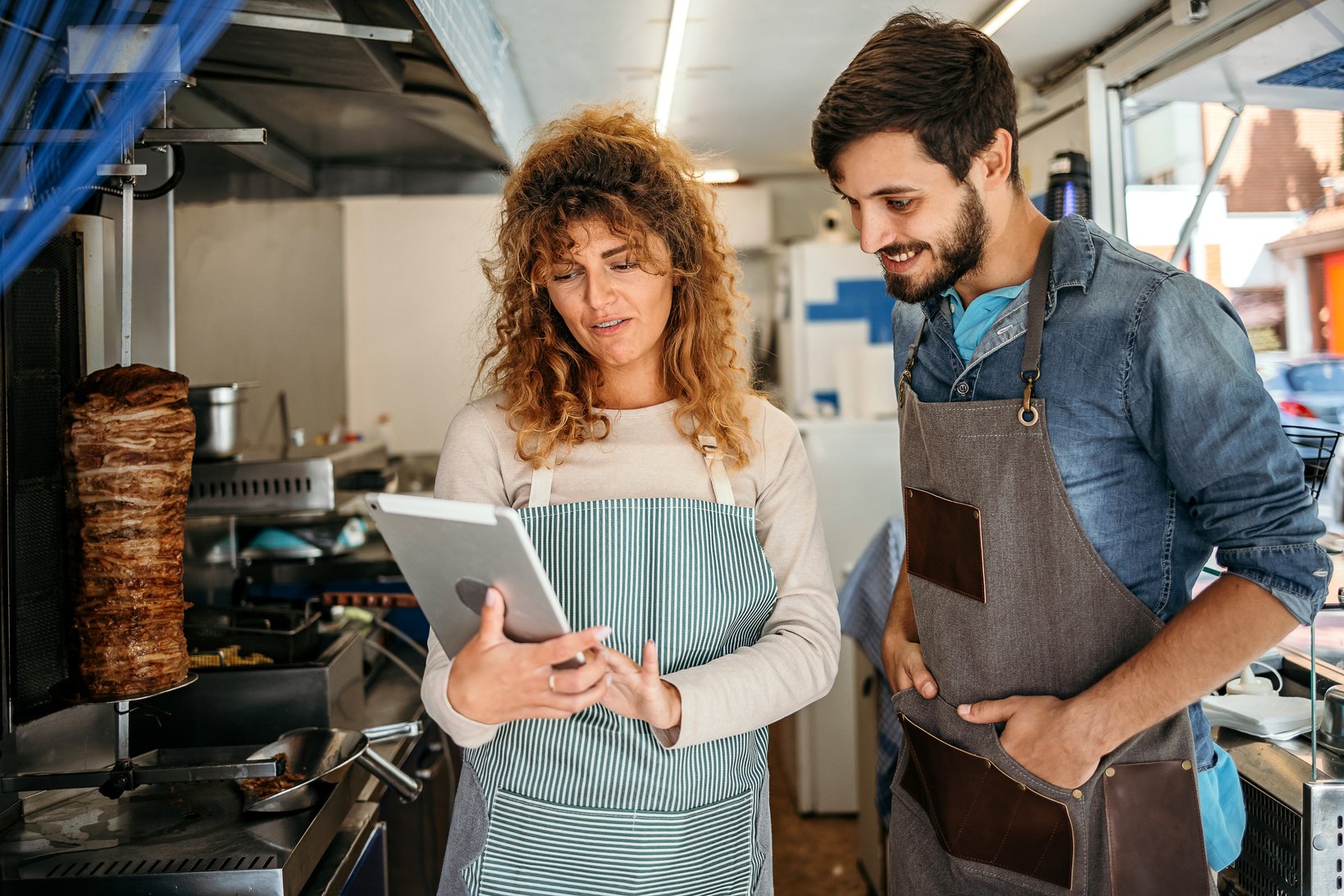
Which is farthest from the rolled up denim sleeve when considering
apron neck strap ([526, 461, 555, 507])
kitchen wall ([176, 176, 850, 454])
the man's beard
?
Result: kitchen wall ([176, 176, 850, 454])

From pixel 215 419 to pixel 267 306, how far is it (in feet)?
5.71

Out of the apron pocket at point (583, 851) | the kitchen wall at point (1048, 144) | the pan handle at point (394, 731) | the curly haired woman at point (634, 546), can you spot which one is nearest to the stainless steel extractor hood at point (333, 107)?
the curly haired woman at point (634, 546)

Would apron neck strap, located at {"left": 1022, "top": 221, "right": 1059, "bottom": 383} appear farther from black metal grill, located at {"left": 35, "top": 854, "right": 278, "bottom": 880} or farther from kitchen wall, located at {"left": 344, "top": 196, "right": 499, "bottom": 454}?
kitchen wall, located at {"left": 344, "top": 196, "right": 499, "bottom": 454}

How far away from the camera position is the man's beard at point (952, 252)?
4.42 ft

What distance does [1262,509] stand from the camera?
45.3 inches

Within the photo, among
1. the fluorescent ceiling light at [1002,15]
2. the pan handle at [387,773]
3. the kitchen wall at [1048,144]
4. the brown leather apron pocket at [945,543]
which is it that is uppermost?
the fluorescent ceiling light at [1002,15]

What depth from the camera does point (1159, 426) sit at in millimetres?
1236

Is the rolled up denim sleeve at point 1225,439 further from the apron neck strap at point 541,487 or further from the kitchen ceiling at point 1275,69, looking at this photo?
the kitchen ceiling at point 1275,69

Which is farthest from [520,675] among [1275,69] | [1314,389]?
[1275,69]

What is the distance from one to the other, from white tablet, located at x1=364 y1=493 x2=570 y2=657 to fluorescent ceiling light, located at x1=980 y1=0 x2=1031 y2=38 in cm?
252

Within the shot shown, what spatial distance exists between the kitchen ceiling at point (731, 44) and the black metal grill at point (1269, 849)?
170 centimetres

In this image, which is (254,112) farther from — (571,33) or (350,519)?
(350,519)

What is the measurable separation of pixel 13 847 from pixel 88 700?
0.82 ft

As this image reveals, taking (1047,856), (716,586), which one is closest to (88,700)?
A: (716,586)
